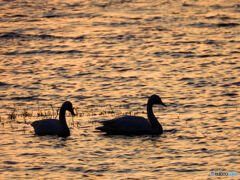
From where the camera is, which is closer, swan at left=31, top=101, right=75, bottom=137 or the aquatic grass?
swan at left=31, top=101, right=75, bottom=137

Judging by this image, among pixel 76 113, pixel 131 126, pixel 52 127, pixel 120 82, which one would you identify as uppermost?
pixel 120 82

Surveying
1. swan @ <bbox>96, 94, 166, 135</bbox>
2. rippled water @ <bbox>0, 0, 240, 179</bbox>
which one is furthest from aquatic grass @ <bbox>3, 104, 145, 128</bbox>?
swan @ <bbox>96, 94, 166, 135</bbox>

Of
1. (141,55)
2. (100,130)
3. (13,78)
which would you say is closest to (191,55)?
(141,55)

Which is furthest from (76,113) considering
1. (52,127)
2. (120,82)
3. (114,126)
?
(120,82)

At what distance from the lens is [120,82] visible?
2584cm

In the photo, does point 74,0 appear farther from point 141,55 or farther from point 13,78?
point 13,78

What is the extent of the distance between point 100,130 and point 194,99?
16.8ft

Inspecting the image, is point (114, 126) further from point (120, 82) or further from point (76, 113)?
point (120, 82)

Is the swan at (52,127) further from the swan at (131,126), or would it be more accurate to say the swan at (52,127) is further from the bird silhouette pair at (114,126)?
the swan at (131,126)

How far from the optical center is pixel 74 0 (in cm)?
4834

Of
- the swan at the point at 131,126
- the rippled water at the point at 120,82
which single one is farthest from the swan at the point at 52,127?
the swan at the point at 131,126

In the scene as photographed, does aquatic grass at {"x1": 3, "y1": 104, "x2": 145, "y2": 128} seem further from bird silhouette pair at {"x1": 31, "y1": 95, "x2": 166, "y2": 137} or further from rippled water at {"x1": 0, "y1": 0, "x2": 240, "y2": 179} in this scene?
bird silhouette pair at {"x1": 31, "y1": 95, "x2": 166, "y2": 137}

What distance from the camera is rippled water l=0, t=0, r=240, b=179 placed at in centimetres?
1575

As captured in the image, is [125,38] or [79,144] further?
[125,38]
